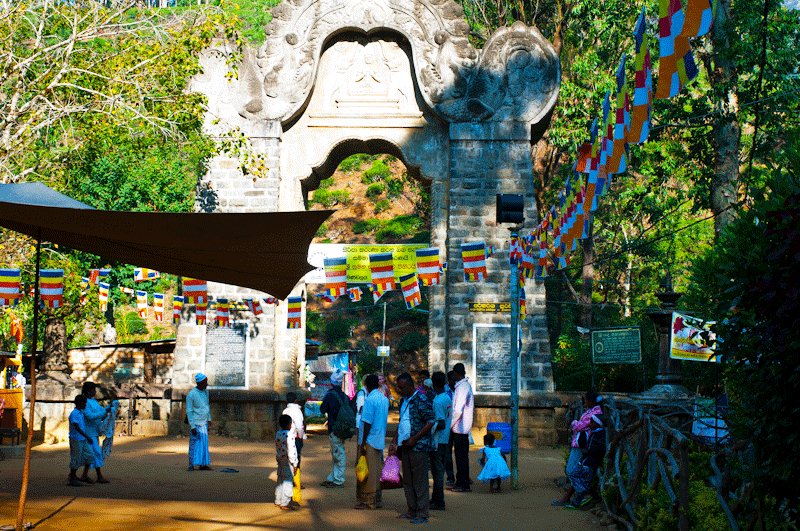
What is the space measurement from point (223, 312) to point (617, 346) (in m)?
8.47

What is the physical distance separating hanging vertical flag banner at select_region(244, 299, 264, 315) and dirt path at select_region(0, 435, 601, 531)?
440cm

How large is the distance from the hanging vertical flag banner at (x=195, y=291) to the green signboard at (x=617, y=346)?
27.8 ft

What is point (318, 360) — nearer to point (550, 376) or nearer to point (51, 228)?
point (550, 376)

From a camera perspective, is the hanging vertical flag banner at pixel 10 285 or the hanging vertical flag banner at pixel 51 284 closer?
the hanging vertical flag banner at pixel 10 285

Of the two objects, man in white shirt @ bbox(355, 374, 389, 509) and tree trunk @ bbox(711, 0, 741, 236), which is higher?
tree trunk @ bbox(711, 0, 741, 236)

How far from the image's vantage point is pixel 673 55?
21.8 feet

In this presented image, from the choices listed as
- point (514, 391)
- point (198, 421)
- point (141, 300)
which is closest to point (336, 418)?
point (514, 391)

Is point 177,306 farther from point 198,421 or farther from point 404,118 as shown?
point 198,421

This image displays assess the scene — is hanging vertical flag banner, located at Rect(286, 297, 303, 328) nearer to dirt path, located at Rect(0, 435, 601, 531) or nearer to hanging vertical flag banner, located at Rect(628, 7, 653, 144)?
dirt path, located at Rect(0, 435, 601, 531)

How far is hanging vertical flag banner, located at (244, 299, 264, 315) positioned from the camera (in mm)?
21359

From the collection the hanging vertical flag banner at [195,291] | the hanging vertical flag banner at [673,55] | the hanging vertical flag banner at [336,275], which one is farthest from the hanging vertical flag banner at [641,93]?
the hanging vertical flag banner at [195,291]

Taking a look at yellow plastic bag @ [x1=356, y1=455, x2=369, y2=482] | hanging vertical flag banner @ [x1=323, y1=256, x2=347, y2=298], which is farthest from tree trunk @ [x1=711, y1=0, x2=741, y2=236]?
yellow plastic bag @ [x1=356, y1=455, x2=369, y2=482]

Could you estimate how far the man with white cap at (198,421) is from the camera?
50.6ft

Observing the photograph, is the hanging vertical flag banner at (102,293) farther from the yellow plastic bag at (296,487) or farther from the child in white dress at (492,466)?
the yellow plastic bag at (296,487)
